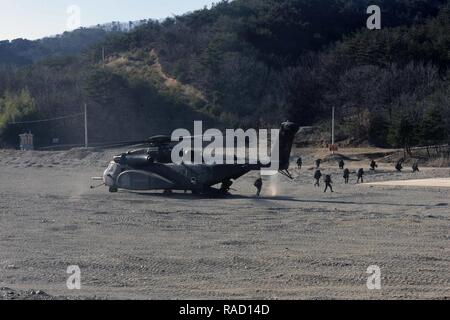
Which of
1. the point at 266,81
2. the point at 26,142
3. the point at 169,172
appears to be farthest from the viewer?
the point at 266,81

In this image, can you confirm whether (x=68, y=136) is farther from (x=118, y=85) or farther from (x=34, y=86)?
(x=34, y=86)

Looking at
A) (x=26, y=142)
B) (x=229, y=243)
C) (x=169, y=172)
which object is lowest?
(x=229, y=243)

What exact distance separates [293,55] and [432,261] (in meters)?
→ 54.2

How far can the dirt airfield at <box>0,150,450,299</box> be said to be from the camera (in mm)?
10945

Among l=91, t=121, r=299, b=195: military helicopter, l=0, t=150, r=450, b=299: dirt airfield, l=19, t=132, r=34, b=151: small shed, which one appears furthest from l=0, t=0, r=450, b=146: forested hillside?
l=0, t=150, r=450, b=299: dirt airfield

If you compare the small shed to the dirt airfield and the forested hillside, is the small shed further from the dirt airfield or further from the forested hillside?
the dirt airfield

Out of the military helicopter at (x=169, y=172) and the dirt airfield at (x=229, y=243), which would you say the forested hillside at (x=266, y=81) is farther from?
the dirt airfield at (x=229, y=243)

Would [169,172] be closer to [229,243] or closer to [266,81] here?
[229,243]

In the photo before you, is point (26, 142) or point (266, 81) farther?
point (266, 81)

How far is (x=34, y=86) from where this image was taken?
6506cm

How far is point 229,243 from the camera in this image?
15445 millimetres

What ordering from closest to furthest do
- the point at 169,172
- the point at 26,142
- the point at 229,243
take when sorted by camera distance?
the point at 229,243 < the point at 169,172 < the point at 26,142

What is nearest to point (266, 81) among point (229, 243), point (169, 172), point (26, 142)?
point (26, 142)

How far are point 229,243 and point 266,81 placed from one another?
44457 millimetres
